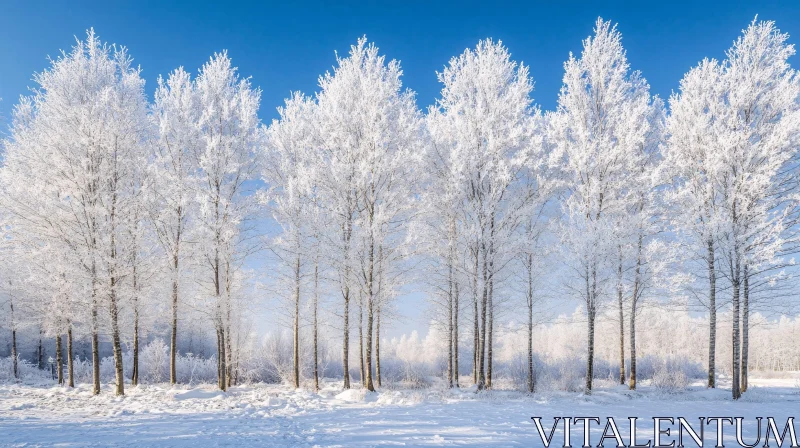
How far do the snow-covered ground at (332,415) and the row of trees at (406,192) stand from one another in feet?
5.96

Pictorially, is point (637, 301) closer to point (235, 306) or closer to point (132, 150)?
point (235, 306)

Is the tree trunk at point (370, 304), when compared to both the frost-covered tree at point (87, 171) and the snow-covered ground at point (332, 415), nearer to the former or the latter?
the snow-covered ground at point (332, 415)

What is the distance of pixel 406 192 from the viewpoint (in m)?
14.0

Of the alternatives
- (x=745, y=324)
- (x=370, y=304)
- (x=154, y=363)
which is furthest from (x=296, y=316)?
(x=745, y=324)

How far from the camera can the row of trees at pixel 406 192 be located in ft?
42.4

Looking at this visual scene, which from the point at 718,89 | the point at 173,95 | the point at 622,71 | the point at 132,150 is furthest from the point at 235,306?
the point at 718,89

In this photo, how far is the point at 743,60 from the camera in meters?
14.4

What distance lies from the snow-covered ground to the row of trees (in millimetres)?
1818

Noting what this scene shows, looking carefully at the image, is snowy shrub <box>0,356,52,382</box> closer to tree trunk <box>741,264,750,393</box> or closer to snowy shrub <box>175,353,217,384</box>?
snowy shrub <box>175,353,217,384</box>

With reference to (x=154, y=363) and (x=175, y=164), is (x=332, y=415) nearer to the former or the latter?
(x=175, y=164)

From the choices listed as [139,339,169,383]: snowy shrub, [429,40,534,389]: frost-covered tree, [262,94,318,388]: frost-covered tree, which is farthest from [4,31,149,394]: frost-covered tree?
[139,339,169,383]: snowy shrub

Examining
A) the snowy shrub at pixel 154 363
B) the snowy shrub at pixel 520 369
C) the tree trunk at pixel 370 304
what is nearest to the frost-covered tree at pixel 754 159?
the snowy shrub at pixel 520 369

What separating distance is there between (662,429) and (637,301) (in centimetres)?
950

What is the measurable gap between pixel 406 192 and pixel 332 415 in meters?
7.56
